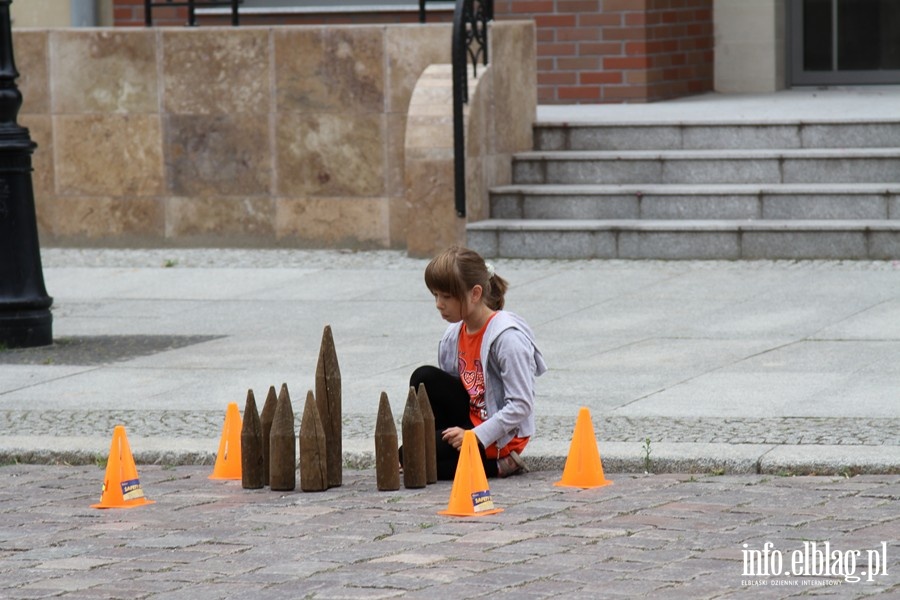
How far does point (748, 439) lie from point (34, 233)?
478 centimetres

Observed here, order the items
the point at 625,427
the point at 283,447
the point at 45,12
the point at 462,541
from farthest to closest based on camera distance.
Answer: the point at 45,12 < the point at 625,427 < the point at 283,447 < the point at 462,541

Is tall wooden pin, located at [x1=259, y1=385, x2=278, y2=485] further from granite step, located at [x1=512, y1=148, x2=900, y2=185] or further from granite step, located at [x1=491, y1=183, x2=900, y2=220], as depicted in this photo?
granite step, located at [x1=512, y1=148, x2=900, y2=185]

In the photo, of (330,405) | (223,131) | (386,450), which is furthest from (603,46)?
(386,450)

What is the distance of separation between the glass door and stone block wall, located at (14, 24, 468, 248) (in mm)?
5288

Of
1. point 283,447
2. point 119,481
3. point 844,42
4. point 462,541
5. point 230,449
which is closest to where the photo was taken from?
point 462,541

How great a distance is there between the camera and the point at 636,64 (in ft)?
53.0

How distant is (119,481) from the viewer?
6.15 meters

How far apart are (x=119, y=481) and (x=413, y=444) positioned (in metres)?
1.06

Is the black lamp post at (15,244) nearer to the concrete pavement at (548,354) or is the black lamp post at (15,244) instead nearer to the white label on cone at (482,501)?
the concrete pavement at (548,354)

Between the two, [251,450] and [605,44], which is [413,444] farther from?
[605,44]

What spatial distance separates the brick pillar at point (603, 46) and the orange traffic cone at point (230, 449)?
1012 centimetres

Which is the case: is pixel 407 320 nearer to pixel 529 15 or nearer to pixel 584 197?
pixel 584 197

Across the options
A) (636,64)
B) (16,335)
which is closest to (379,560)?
(16,335)

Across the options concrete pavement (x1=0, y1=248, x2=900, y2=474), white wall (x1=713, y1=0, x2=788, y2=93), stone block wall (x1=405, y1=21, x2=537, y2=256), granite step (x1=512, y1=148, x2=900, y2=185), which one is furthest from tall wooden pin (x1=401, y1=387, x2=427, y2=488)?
white wall (x1=713, y1=0, x2=788, y2=93)
